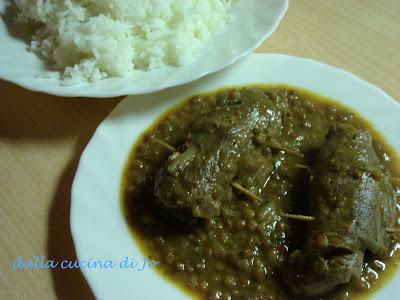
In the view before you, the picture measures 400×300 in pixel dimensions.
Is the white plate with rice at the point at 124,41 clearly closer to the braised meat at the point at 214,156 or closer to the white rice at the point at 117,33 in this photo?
the white rice at the point at 117,33

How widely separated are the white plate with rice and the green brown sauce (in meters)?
0.59

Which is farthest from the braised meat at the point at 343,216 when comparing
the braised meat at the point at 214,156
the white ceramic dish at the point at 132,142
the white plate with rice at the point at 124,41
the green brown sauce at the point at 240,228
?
the white plate with rice at the point at 124,41

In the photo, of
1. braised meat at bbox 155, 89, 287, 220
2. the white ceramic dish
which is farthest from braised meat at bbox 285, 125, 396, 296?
braised meat at bbox 155, 89, 287, 220

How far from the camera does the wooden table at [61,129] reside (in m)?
3.61

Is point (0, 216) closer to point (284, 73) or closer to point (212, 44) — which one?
point (212, 44)

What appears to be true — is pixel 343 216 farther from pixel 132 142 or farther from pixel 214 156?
pixel 132 142

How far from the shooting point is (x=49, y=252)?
366 centimetres

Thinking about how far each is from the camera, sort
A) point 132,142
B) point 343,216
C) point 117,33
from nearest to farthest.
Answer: point 343,216
point 132,142
point 117,33

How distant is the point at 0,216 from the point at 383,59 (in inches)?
174

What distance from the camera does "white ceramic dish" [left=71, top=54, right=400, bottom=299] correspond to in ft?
11.0

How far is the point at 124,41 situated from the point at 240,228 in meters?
2.23

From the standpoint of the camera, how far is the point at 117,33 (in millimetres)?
4309

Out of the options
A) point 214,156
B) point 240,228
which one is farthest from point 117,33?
point 240,228

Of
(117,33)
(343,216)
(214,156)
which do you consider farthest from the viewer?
(117,33)
